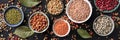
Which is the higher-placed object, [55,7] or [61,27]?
[55,7]

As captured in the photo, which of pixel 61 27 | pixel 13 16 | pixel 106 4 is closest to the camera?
pixel 106 4

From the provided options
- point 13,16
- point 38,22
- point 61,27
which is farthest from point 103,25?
point 13,16

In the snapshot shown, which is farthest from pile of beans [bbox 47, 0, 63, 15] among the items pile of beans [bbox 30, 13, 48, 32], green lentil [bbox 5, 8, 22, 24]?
green lentil [bbox 5, 8, 22, 24]

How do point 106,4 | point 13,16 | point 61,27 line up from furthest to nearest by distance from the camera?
point 13,16
point 61,27
point 106,4

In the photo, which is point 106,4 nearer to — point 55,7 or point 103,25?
point 103,25

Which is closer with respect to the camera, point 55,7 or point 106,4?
point 106,4

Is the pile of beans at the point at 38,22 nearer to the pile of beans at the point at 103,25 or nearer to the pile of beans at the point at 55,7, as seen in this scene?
the pile of beans at the point at 55,7
